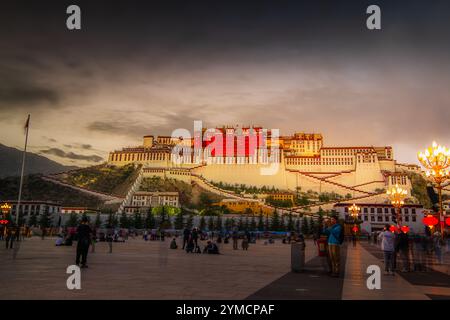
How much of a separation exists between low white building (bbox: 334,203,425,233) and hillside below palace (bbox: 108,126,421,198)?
59.5ft

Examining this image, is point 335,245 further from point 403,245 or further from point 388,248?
point 403,245

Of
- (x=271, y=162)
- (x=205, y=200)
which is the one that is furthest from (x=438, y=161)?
(x=271, y=162)

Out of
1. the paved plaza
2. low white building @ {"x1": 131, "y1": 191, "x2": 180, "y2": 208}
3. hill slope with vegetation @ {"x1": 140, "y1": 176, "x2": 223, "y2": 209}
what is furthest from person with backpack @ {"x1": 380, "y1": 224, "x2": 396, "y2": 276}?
low white building @ {"x1": 131, "y1": 191, "x2": 180, "y2": 208}

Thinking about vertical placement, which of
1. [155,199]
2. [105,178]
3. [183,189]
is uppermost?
[105,178]

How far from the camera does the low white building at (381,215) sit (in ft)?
269

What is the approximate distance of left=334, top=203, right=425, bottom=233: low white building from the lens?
8206cm

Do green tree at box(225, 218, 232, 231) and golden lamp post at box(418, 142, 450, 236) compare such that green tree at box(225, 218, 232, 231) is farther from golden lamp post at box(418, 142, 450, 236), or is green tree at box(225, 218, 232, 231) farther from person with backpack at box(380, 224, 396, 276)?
person with backpack at box(380, 224, 396, 276)

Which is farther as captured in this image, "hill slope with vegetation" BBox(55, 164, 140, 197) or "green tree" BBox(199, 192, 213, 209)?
"hill slope with vegetation" BBox(55, 164, 140, 197)

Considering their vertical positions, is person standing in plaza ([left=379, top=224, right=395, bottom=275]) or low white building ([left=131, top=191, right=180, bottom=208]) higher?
low white building ([left=131, top=191, right=180, bottom=208])

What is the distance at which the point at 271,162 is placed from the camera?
11669 cm

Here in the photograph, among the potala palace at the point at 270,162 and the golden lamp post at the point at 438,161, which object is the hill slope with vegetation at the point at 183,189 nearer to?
the potala palace at the point at 270,162

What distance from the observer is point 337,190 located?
109m

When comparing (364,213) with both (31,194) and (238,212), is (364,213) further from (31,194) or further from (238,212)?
(31,194)

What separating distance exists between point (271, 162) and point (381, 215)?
3984cm
